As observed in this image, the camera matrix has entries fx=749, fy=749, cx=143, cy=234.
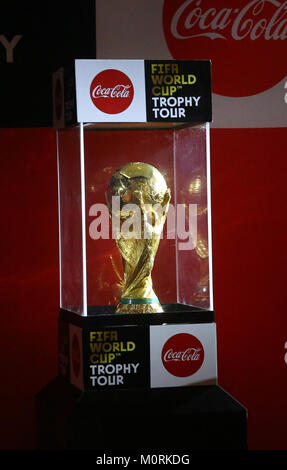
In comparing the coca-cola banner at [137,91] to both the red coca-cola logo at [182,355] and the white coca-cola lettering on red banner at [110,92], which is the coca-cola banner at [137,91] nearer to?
the white coca-cola lettering on red banner at [110,92]

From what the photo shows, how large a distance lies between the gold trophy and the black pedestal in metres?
0.38

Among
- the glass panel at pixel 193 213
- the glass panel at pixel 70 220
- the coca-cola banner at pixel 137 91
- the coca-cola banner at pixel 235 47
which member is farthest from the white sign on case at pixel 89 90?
the coca-cola banner at pixel 235 47

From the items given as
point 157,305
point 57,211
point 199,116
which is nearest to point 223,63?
point 199,116

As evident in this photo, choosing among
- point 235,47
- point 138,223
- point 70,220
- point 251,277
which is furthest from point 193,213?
point 235,47

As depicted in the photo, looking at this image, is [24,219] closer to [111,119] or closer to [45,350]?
[45,350]

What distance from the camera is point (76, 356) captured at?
9.71ft

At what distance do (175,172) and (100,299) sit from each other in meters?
0.63

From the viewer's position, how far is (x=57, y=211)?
3.65 metres

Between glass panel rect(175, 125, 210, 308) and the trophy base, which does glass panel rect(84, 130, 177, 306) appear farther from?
the trophy base

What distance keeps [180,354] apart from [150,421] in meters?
0.30

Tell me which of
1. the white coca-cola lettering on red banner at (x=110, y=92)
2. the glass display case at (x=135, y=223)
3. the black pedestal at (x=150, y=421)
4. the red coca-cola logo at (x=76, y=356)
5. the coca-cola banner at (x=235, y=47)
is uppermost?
the coca-cola banner at (x=235, y=47)

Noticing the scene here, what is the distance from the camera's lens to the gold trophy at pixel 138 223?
Answer: 3037 millimetres

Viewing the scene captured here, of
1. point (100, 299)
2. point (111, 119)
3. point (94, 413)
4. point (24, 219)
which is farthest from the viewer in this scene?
point (24, 219)

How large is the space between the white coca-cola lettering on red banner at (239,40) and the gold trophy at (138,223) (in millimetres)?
910
